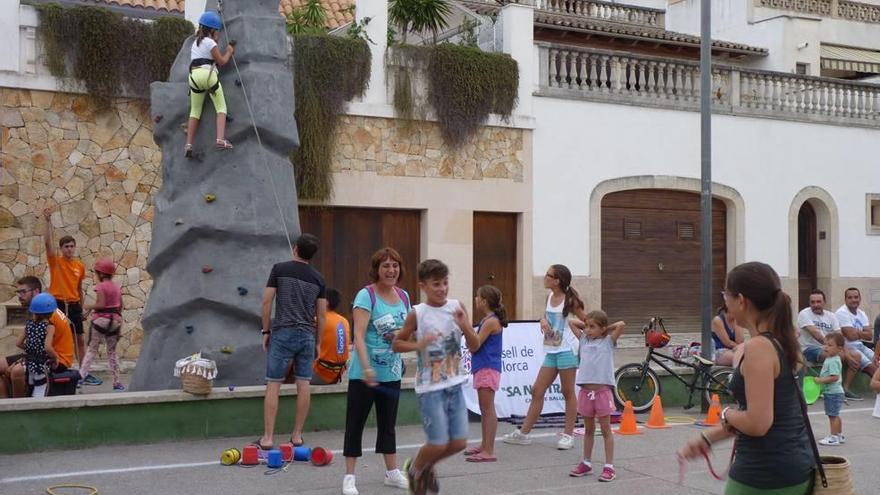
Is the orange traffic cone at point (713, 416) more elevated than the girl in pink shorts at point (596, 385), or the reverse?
the girl in pink shorts at point (596, 385)

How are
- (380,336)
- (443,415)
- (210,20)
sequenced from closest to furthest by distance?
(443,415) < (380,336) < (210,20)

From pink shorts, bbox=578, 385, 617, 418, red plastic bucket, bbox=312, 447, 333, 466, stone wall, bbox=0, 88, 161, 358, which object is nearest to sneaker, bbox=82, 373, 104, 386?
stone wall, bbox=0, 88, 161, 358

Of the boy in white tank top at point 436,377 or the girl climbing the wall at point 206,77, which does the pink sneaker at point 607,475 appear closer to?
the boy in white tank top at point 436,377

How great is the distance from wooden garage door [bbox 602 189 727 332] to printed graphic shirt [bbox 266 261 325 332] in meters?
12.4

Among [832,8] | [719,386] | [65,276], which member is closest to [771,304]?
[719,386]

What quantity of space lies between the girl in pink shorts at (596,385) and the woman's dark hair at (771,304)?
438 cm

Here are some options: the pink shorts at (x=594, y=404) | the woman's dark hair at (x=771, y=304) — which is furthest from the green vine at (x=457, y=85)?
the woman's dark hair at (x=771, y=304)

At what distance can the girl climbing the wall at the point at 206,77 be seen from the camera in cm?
1105

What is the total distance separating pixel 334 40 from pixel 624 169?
6.15 metres

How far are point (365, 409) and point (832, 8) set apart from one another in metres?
23.8

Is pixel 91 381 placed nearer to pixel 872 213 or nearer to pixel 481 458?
pixel 481 458

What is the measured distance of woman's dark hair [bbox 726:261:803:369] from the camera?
15.2 ft

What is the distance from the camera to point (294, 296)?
9102mm

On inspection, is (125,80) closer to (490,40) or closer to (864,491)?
(490,40)
